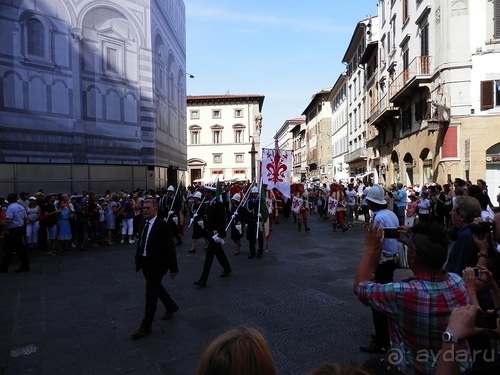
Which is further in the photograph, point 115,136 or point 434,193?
point 115,136

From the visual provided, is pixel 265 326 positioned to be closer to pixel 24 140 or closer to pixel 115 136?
pixel 24 140

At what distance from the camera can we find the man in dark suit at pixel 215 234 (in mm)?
7188

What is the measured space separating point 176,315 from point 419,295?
4263mm

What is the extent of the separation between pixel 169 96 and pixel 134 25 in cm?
696

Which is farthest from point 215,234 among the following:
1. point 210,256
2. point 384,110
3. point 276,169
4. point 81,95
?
point 384,110

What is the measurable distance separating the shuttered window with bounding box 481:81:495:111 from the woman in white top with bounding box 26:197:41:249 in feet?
60.4

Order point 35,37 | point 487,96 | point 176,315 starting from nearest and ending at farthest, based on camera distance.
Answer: point 176,315
point 35,37
point 487,96

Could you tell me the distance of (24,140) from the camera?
628 inches

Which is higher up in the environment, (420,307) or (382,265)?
(420,307)

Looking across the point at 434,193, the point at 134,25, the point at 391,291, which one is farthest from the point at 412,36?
the point at 391,291

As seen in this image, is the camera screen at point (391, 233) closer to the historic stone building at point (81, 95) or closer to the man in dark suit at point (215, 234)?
the man in dark suit at point (215, 234)

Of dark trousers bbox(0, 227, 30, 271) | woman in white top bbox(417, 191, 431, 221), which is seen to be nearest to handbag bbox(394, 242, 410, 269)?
dark trousers bbox(0, 227, 30, 271)

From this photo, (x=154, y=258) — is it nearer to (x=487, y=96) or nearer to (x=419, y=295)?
(x=419, y=295)

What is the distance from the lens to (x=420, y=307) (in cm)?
207
